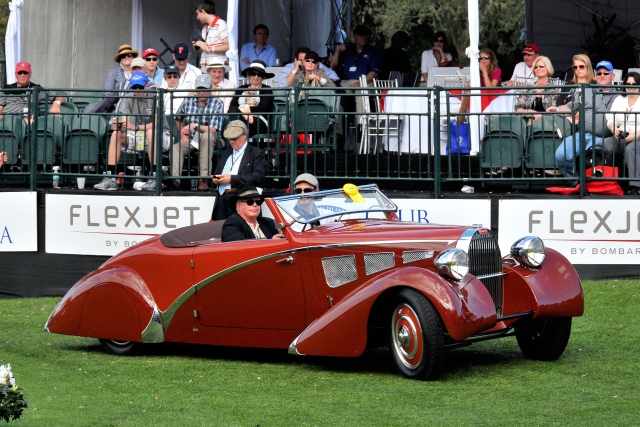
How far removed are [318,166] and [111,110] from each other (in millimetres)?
3043

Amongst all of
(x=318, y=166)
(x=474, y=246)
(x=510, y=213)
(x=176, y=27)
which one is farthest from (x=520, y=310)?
(x=176, y=27)

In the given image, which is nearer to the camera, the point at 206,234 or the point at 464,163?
the point at 206,234

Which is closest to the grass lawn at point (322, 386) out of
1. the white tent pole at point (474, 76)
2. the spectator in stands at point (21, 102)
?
Result: the white tent pole at point (474, 76)

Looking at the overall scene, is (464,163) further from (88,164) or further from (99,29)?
(99,29)

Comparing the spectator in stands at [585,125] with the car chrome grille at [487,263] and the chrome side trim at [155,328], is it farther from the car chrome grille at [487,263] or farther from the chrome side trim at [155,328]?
the chrome side trim at [155,328]

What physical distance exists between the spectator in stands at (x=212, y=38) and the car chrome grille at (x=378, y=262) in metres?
7.78

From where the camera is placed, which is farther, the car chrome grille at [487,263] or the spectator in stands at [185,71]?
Result: the spectator in stands at [185,71]

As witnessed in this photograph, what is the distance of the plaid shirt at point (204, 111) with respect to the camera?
13.6m

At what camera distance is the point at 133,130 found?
13891 mm

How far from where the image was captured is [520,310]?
8500mm

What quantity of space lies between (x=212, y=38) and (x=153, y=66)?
983mm

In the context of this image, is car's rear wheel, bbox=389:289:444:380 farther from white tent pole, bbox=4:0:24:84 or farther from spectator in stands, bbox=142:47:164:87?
white tent pole, bbox=4:0:24:84

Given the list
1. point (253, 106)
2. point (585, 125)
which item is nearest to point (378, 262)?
point (585, 125)

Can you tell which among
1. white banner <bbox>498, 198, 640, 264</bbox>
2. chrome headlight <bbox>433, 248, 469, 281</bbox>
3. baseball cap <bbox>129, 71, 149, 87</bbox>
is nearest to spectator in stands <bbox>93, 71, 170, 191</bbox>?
baseball cap <bbox>129, 71, 149, 87</bbox>
